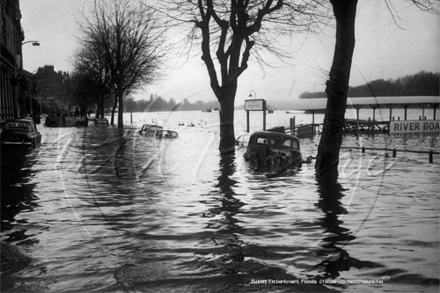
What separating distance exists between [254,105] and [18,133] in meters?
17.8

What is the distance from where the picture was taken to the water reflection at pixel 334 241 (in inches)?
226

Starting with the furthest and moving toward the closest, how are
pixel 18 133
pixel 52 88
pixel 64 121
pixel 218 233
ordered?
pixel 52 88 → pixel 64 121 → pixel 18 133 → pixel 218 233

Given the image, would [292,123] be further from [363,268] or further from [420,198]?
[363,268]

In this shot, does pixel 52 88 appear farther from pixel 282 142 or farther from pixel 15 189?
pixel 15 189

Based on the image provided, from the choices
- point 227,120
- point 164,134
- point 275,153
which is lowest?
point 164,134

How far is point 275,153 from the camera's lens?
58.0 feet

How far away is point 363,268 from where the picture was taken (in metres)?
5.73

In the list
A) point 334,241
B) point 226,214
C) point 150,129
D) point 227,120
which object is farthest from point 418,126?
point 334,241

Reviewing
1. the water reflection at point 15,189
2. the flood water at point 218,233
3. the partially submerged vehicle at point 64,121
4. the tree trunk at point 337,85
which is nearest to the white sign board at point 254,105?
the water reflection at point 15,189

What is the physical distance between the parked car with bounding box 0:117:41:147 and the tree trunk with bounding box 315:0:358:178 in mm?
16614

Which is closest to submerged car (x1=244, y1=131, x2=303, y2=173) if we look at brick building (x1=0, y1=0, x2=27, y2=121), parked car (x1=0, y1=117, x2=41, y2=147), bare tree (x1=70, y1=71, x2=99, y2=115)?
parked car (x1=0, y1=117, x2=41, y2=147)

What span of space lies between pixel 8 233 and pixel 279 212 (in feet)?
16.4

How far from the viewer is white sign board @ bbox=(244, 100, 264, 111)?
3500 cm

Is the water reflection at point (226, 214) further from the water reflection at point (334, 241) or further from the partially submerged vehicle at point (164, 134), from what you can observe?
the partially submerged vehicle at point (164, 134)
